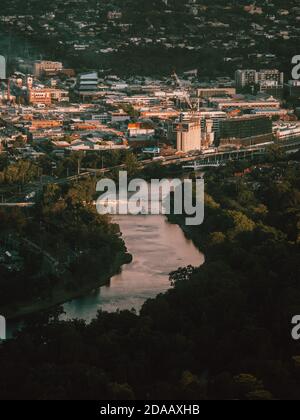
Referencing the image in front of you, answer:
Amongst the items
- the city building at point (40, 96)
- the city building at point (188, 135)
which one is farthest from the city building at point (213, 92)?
the city building at point (188, 135)

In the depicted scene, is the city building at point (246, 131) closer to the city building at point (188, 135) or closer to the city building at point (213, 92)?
the city building at point (188, 135)

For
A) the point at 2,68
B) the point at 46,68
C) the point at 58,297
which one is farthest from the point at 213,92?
the point at 58,297

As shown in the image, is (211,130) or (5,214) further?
(211,130)

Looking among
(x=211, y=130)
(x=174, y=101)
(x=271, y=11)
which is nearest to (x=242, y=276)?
(x=211, y=130)

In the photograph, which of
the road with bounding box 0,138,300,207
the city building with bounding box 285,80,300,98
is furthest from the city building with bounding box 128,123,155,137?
the city building with bounding box 285,80,300,98
